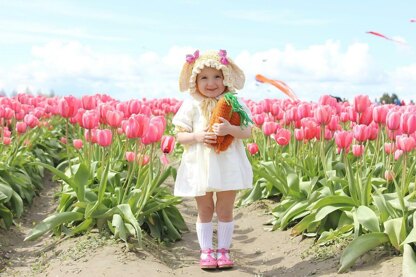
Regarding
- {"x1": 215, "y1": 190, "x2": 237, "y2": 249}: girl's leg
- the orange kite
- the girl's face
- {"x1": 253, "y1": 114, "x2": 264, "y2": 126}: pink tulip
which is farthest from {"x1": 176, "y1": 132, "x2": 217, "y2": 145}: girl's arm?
the orange kite

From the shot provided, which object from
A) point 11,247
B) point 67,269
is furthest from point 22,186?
point 67,269

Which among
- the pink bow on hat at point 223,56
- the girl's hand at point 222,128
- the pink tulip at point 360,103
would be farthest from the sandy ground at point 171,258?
the pink bow on hat at point 223,56

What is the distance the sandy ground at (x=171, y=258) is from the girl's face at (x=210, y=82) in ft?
4.49

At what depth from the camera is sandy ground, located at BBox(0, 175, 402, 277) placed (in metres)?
4.72

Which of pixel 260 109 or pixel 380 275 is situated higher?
pixel 260 109

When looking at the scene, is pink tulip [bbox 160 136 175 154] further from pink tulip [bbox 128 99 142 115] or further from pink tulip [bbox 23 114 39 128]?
pink tulip [bbox 23 114 39 128]

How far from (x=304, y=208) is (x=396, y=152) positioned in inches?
37.3

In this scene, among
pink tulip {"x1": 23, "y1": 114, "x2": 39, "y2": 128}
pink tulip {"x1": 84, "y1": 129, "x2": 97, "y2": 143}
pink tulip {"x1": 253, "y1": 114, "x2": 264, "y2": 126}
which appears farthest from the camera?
pink tulip {"x1": 253, "y1": 114, "x2": 264, "y2": 126}

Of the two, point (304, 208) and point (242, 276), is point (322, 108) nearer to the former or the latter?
point (304, 208)

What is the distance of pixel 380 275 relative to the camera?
4277 mm

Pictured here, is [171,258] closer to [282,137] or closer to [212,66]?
[212,66]

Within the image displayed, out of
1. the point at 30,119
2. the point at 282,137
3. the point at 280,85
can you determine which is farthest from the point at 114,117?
Result: the point at 280,85

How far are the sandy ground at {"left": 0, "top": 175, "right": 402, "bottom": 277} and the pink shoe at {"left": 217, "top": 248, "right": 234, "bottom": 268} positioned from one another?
0.05 meters

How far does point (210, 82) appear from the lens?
5027 millimetres
